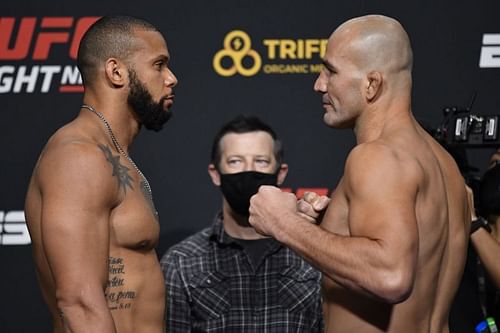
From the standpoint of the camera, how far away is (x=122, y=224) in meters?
2.07

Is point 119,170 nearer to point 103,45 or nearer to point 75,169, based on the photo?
point 75,169

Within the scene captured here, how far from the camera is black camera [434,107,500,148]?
2959 millimetres

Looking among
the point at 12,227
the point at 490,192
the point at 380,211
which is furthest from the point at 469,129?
the point at 12,227

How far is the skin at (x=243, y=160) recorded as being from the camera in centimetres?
290

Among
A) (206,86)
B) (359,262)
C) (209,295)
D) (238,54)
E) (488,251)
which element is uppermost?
(238,54)

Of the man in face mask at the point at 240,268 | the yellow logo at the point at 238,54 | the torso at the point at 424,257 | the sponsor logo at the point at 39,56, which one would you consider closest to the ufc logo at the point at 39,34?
the sponsor logo at the point at 39,56

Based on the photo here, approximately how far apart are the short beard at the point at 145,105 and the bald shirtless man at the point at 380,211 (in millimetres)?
415

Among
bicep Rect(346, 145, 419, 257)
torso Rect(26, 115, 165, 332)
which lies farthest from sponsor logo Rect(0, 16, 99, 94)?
bicep Rect(346, 145, 419, 257)

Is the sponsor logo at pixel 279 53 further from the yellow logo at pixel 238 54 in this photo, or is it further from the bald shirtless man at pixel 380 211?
the bald shirtless man at pixel 380 211

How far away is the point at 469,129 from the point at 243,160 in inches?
27.9

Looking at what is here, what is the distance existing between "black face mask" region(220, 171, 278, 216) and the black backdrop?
1.08 feet

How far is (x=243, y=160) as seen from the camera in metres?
2.92

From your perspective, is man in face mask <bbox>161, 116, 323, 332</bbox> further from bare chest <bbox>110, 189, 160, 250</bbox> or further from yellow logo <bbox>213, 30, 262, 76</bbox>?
bare chest <bbox>110, 189, 160, 250</bbox>

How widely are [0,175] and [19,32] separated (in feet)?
1.58
